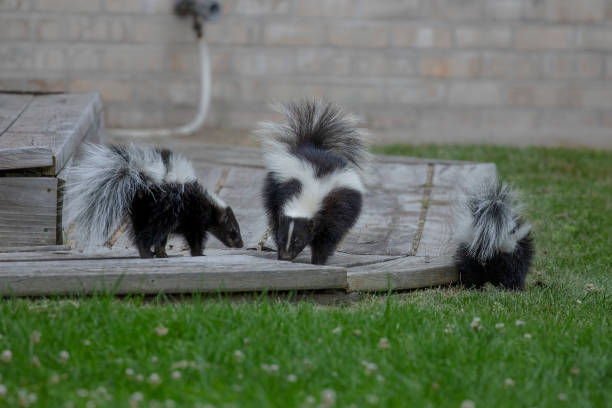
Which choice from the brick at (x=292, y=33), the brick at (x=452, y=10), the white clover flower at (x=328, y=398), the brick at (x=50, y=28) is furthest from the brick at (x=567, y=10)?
the white clover flower at (x=328, y=398)

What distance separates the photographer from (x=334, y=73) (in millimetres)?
10562

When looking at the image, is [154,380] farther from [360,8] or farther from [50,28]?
[50,28]

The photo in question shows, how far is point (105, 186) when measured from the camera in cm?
452

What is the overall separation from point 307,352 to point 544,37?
8.03 metres

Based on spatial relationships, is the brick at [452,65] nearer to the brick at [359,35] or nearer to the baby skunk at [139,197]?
the brick at [359,35]

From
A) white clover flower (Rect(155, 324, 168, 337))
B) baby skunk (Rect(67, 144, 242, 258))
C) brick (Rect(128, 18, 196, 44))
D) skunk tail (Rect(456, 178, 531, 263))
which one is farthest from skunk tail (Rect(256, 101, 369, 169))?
brick (Rect(128, 18, 196, 44))

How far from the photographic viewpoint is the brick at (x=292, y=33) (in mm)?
10469

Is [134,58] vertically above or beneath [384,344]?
above

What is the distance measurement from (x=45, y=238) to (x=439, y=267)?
6.85ft

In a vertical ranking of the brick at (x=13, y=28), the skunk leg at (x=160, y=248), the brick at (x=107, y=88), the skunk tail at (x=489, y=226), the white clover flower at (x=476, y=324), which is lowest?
the white clover flower at (x=476, y=324)

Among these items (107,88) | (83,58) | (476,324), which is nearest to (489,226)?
(476,324)

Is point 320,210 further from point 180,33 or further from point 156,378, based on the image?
point 180,33

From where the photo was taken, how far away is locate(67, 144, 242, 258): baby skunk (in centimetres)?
454

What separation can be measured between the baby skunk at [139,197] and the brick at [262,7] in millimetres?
5819
